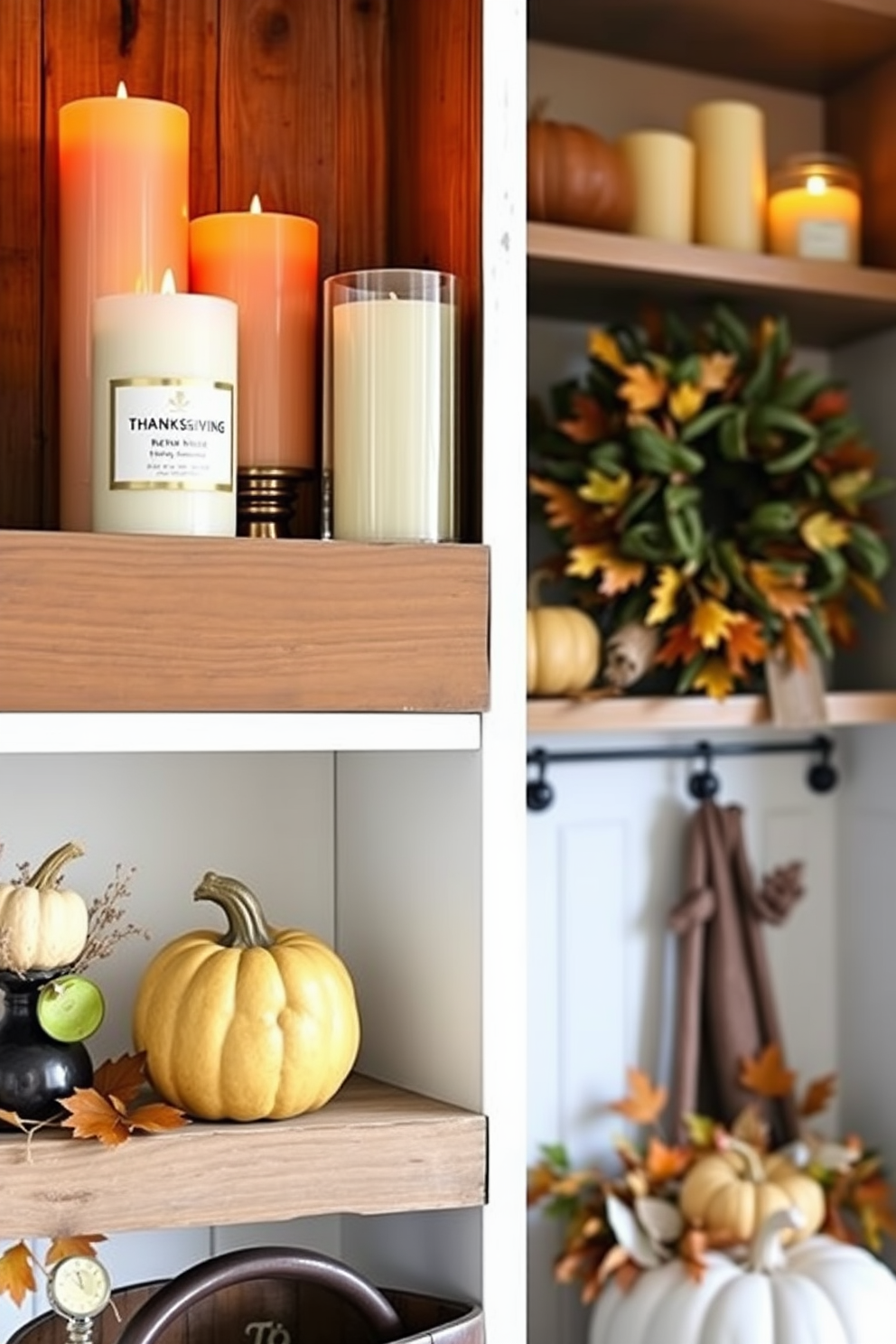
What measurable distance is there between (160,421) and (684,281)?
0.90m

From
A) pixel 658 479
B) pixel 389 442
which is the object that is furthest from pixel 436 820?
pixel 658 479

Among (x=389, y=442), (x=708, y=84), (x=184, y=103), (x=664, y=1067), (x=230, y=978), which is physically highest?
(x=708, y=84)

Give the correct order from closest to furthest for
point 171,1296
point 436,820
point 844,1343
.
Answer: point 171,1296
point 436,820
point 844,1343

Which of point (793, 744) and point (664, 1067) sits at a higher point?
point (793, 744)

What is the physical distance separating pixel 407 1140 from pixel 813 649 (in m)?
0.98

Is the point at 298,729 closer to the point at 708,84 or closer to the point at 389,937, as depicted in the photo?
the point at 389,937

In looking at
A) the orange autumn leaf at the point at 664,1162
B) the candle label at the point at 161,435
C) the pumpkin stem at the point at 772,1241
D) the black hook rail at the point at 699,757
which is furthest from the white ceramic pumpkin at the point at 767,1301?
the candle label at the point at 161,435

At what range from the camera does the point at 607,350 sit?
5.99 ft

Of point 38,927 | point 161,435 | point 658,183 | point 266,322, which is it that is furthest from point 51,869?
point 658,183

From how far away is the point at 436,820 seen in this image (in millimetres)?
1194

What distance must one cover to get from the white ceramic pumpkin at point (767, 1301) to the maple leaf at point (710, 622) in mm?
578

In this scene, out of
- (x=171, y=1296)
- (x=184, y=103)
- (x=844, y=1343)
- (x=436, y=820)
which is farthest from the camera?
(x=844, y=1343)

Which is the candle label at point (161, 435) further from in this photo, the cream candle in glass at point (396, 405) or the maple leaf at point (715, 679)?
the maple leaf at point (715, 679)

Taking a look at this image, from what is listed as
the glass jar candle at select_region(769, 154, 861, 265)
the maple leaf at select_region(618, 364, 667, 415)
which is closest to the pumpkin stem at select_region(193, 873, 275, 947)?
the maple leaf at select_region(618, 364, 667, 415)
